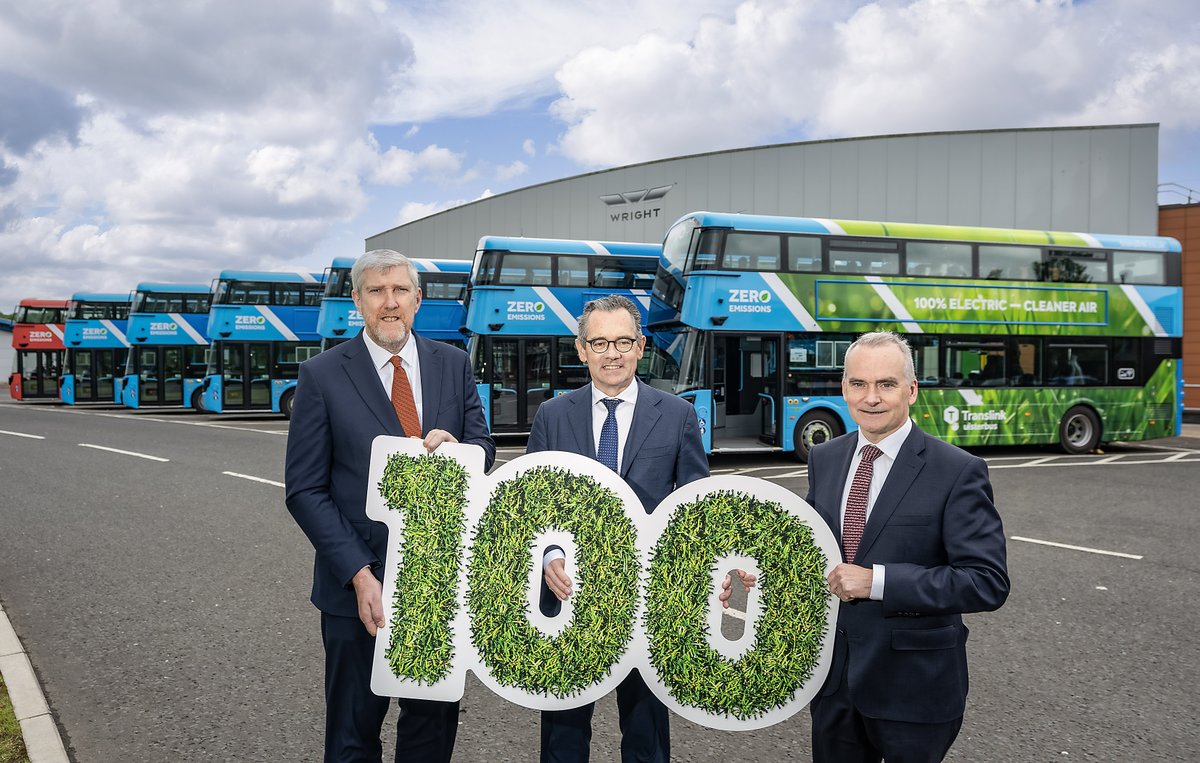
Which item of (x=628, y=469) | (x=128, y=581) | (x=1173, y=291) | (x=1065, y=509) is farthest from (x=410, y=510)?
(x=1173, y=291)

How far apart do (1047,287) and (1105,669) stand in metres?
11.1

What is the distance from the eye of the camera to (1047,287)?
13.4 meters

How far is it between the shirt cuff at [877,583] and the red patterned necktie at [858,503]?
143 millimetres

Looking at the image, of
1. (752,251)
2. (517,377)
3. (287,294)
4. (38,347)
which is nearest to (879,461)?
(752,251)

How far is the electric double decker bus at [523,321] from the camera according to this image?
15.2 metres

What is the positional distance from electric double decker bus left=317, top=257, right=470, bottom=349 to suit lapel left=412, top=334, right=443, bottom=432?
16.0m

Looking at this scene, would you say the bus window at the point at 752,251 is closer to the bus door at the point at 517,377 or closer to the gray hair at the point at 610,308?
the bus door at the point at 517,377

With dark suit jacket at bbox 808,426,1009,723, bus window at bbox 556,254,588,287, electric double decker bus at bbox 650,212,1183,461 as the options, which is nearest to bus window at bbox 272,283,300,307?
bus window at bbox 556,254,588,287

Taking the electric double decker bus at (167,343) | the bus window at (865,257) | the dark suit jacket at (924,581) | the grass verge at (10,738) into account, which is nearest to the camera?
the dark suit jacket at (924,581)

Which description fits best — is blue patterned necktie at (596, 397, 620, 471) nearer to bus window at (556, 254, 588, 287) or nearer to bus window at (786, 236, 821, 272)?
bus window at (786, 236, 821, 272)

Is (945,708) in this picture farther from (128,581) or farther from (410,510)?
(128,581)

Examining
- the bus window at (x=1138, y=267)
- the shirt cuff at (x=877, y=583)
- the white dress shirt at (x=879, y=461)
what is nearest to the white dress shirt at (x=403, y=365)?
the white dress shirt at (x=879, y=461)

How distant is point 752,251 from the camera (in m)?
12.3

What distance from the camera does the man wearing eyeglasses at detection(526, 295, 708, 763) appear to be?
8.46 feet
